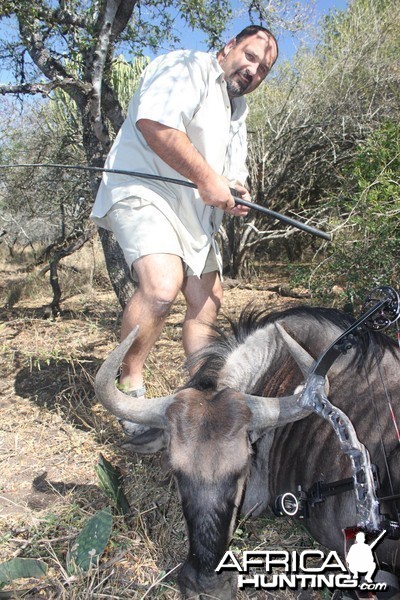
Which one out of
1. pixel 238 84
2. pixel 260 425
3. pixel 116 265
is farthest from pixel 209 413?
pixel 116 265

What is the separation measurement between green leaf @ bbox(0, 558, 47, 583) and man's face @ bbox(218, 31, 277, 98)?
10.2 feet

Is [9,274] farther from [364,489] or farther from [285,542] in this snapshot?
[364,489]

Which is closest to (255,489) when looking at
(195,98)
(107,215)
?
(107,215)

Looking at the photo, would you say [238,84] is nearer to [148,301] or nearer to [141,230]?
[141,230]

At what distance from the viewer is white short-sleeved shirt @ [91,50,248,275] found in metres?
3.15

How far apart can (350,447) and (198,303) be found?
1.99 meters

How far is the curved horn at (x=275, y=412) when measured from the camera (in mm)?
2275

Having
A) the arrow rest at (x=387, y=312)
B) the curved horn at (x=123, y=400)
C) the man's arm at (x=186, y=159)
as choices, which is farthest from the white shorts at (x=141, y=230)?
the arrow rest at (x=387, y=312)

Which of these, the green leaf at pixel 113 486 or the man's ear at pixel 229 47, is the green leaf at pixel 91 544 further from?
the man's ear at pixel 229 47

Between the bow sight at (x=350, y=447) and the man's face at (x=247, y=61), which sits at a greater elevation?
the man's face at (x=247, y=61)

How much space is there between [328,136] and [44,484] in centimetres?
775

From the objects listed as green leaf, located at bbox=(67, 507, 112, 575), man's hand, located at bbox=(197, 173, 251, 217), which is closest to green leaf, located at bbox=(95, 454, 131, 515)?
green leaf, located at bbox=(67, 507, 112, 575)

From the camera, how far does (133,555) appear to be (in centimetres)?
271

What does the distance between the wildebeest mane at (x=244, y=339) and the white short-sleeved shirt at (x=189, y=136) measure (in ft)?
2.25
